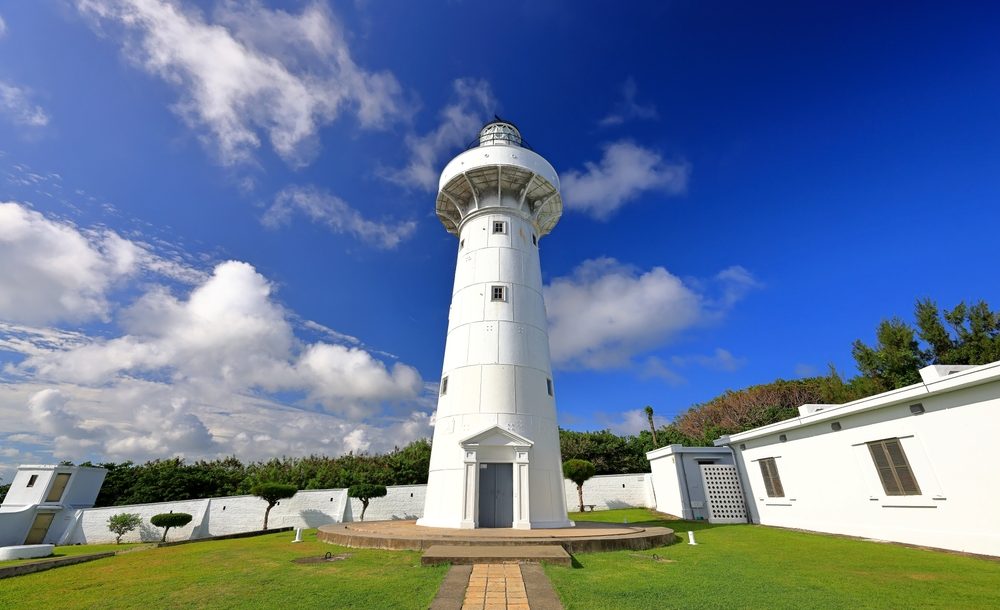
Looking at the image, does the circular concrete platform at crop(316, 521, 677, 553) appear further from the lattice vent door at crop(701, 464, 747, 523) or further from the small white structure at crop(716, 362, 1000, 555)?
the lattice vent door at crop(701, 464, 747, 523)

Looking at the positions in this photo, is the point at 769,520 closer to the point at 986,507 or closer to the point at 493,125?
the point at 986,507

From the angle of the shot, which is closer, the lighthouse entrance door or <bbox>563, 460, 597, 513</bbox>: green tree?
the lighthouse entrance door

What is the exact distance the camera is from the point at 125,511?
778 inches

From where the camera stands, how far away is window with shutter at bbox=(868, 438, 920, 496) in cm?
924

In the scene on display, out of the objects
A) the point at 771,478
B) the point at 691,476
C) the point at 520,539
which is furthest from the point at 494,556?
the point at 691,476

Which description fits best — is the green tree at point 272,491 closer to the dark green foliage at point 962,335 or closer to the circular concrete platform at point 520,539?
the circular concrete platform at point 520,539

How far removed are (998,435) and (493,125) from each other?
1672 centimetres

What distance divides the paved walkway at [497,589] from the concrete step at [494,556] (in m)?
0.21

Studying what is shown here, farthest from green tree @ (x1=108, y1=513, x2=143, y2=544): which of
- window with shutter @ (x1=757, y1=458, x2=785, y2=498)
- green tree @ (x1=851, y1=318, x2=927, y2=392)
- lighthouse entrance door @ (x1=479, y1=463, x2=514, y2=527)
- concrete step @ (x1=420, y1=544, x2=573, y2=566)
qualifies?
green tree @ (x1=851, y1=318, x2=927, y2=392)

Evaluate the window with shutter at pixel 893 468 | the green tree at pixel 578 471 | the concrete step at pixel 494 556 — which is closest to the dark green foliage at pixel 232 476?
the green tree at pixel 578 471

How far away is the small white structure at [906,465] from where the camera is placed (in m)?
Answer: 7.89

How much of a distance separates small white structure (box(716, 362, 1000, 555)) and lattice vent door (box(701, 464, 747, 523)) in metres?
1.86

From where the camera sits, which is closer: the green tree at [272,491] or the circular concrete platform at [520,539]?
the circular concrete platform at [520,539]

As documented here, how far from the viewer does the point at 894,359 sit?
20.5 metres
